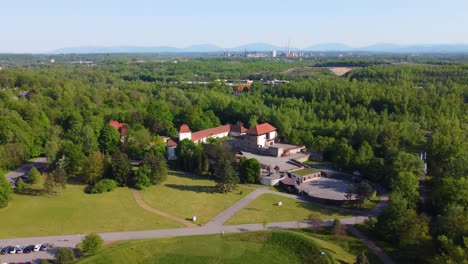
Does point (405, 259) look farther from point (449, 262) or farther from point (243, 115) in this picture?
point (243, 115)

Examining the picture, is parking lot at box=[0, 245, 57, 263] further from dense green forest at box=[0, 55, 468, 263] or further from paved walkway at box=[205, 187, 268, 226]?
dense green forest at box=[0, 55, 468, 263]

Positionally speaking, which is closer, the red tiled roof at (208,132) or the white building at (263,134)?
the white building at (263,134)

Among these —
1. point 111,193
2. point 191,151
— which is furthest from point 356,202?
point 111,193

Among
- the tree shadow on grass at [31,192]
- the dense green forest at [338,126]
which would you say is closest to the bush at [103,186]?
the dense green forest at [338,126]

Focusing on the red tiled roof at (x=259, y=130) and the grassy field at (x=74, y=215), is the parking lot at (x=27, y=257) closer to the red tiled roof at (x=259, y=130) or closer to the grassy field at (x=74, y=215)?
the grassy field at (x=74, y=215)

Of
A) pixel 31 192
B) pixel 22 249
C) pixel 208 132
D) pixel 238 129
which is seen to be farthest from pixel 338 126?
pixel 22 249

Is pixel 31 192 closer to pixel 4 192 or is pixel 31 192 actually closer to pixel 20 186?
pixel 20 186

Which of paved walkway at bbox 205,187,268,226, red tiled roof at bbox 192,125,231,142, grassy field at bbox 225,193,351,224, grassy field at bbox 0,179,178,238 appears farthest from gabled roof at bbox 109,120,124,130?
grassy field at bbox 225,193,351,224
